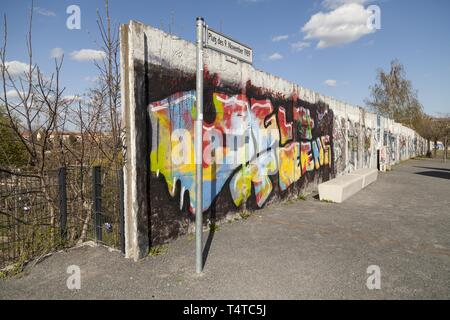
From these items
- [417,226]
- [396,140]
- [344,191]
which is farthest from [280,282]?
[396,140]

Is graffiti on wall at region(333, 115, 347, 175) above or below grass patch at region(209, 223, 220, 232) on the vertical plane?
above

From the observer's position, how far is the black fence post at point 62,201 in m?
4.89

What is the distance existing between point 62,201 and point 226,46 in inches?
141

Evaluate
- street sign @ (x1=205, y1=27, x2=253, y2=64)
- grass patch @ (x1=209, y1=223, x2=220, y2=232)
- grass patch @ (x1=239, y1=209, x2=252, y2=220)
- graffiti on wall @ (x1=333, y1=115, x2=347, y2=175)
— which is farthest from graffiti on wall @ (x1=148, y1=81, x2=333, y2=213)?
graffiti on wall @ (x1=333, y1=115, x2=347, y2=175)

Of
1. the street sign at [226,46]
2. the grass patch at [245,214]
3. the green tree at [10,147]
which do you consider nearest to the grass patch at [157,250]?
the grass patch at [245,214]

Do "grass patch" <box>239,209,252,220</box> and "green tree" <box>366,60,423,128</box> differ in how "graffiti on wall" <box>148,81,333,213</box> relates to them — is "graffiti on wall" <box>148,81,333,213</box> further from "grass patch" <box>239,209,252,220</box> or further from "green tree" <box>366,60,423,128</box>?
"green tree" <box>366,60,423,128</box>

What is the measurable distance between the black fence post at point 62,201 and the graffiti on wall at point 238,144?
1.51 metres

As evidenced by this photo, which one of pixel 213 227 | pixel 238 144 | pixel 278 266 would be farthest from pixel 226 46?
pixel 213 227

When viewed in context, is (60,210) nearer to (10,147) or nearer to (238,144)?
(238,144)

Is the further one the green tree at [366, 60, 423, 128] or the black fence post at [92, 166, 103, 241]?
the green tree at [366, 60, 423, 128]

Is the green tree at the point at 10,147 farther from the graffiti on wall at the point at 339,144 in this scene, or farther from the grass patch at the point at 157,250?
the graffiti on wall at the point at 339,144

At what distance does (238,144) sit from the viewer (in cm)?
681

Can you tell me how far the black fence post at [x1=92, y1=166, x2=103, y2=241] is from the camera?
4895 mm
